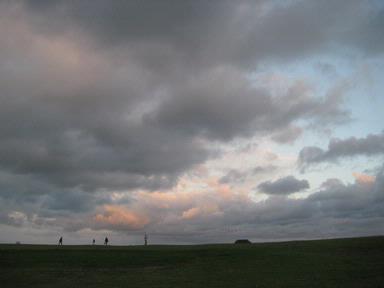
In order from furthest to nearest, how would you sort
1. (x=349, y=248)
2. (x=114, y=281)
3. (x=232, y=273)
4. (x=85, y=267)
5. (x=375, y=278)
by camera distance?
(x=349, y=248) < (x=85, y=267) < (x=232, y=273) < (x=114, y=281) < (x=375, y=278)

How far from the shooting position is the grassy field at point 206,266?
42062 millimetres

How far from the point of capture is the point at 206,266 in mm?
53188

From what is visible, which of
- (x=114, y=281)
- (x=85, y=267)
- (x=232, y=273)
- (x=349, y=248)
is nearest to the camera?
(x=114, y=281)

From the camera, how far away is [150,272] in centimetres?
4969

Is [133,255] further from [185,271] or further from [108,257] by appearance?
[185,271]

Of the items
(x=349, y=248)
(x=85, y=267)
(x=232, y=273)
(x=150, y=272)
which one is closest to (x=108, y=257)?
(x=85, y=267)

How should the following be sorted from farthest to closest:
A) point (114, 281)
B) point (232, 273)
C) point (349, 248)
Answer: point (349, 248) → point (232, 273) → point (114, 281)

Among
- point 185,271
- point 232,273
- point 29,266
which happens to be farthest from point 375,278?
point 29,266

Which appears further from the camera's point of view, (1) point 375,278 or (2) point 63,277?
(2) point 63,277

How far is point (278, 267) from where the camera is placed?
50.0 metres

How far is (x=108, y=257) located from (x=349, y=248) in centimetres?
3636

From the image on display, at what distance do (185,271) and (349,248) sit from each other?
88.8ft

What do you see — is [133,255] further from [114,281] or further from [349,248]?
[349,248]

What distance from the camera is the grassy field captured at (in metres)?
42.1
